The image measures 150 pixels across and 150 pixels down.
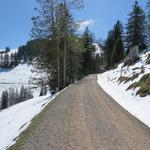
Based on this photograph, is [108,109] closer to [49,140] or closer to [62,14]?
[49,140]

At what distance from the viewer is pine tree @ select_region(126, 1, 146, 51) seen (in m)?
58.6

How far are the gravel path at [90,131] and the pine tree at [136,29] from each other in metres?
45.5

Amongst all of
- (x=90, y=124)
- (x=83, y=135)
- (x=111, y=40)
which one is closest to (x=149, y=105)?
(x=90, y=124)

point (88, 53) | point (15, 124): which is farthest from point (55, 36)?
point (88, 53)

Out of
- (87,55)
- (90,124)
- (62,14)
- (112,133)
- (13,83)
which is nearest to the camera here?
(112,133)

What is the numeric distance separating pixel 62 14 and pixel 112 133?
86.7ft

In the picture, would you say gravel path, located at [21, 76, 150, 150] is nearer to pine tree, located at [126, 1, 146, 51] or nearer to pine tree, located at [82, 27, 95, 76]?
pine tree, located at [126, 1, 146, 51]

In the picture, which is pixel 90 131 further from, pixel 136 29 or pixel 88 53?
pixel 88 53

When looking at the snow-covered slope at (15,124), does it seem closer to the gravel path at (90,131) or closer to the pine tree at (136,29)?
the gravel path at (90,131)

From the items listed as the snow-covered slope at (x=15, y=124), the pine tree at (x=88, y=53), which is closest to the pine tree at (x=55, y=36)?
the snow-covered slope at (x=15, y=124)

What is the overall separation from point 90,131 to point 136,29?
167 ft

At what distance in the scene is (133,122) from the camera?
39.1ft

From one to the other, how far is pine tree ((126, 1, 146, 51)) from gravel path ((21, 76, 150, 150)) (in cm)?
4547

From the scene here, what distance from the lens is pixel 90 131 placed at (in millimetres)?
10516
